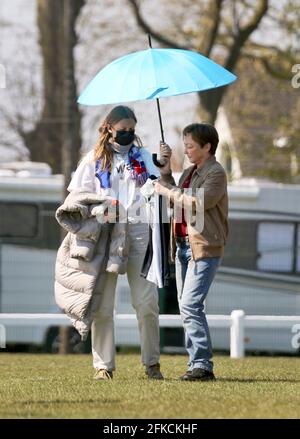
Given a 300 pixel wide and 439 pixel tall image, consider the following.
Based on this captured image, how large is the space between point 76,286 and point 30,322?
553 cm

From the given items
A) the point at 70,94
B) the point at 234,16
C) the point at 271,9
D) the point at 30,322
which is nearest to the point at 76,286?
the point at 30,322

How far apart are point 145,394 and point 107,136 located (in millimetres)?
2054

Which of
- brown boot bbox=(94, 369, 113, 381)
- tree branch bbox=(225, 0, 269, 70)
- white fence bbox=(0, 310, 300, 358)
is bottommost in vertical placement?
white fence bbox=(0, 310, 300, 358)

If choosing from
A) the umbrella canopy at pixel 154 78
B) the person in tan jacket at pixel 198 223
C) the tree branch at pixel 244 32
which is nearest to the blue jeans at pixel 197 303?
the person in tan jacket at pixel 198 223

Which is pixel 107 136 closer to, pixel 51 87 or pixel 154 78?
pixel 154 78

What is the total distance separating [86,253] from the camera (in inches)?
358

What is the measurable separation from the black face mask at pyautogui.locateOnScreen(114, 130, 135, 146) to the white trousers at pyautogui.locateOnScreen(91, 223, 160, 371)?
0.60 m

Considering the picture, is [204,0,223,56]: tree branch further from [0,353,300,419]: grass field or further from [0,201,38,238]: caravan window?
[0,353,300,419]: grass field

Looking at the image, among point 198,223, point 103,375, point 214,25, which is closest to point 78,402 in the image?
point 103,375

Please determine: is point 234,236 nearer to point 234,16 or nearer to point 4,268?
point 4,268

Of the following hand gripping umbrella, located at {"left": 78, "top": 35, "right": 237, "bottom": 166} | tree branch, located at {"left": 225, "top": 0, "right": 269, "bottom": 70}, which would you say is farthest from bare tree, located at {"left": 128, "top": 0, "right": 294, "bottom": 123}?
hand gripping umbrella, located at {"left": 78, "top": 35, "right": 237, "bottom": 166}

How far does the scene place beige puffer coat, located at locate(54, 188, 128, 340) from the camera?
29.8ft

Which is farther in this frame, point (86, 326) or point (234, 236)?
point (234, 236)

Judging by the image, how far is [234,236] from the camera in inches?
773
